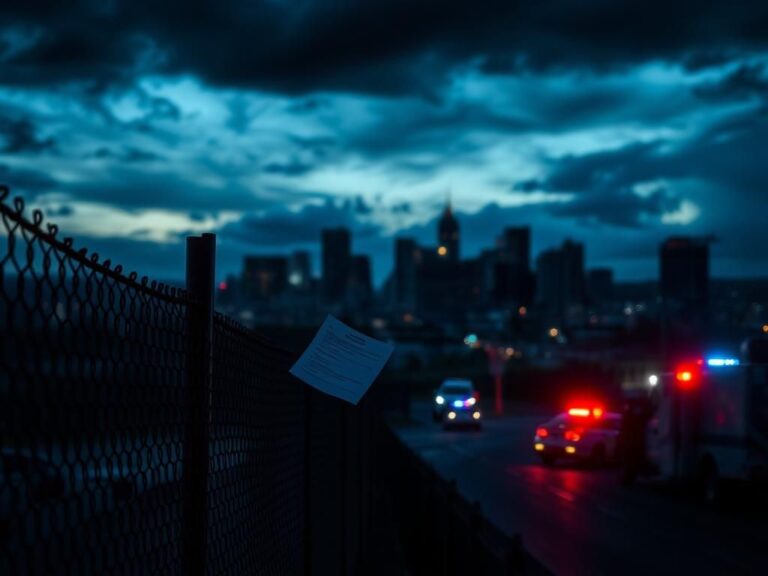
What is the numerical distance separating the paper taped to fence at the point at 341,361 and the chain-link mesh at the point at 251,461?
0.84 feet

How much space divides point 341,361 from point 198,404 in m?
1.39

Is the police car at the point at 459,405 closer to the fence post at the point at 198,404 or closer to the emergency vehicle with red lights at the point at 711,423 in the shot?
the emergency vehicle with red lights at the point at 711,423

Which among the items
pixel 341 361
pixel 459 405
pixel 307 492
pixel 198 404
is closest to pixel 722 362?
pixel 307 492

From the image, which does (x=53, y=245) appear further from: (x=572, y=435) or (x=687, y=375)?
(x=572, y=435)

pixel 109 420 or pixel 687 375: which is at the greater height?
pixel 109 420

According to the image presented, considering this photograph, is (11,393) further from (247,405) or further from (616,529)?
(616,529)

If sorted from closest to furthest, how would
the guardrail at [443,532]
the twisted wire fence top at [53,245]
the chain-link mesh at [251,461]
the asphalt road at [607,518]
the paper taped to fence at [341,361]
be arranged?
the twisted wire fence top at [53,245]
the chain-link mesh at [251,461]
the paper taped to fence at [341,361]
the guardrail at [443,532]
the asphalt road at [607,518]

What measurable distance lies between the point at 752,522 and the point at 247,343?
1736 cm

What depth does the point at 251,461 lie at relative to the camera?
15.8 ft

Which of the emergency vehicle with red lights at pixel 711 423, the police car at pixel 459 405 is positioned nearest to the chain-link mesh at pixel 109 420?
the emergency vehicle with red lights at pixel 711 423

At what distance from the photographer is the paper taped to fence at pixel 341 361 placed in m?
5.00

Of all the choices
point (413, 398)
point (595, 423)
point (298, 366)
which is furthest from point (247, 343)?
point (413, 398)

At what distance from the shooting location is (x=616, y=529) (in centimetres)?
1888

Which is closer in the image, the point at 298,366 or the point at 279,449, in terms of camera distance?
the point at 298,366
